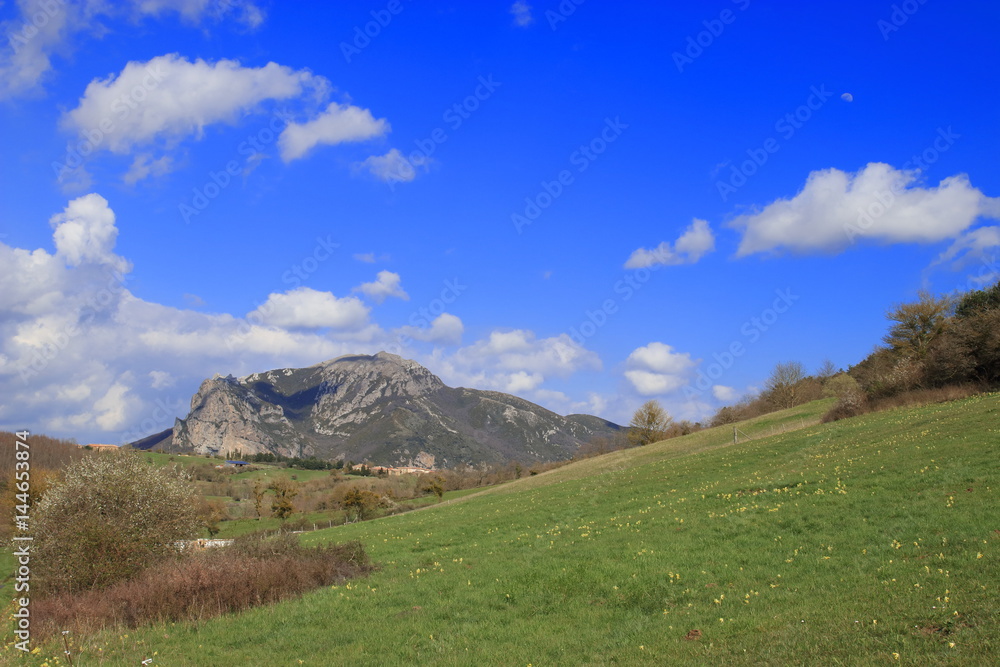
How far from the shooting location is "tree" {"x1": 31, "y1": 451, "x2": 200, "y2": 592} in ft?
63.7

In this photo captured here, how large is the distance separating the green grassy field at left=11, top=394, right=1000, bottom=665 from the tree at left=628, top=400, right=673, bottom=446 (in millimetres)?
80595

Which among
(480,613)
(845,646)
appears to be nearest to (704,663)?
(845,646)

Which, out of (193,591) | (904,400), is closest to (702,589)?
(193,591)

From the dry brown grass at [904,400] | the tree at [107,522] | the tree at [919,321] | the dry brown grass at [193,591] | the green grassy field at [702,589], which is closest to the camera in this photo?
the green grassy field at [702,589]

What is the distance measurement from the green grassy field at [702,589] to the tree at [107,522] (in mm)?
6002

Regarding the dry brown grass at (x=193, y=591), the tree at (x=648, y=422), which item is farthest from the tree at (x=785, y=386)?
the dry brown grass at (x=193, y=591)

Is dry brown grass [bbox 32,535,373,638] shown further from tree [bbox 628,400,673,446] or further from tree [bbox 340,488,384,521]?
tree [bbox 628,400,673,446]

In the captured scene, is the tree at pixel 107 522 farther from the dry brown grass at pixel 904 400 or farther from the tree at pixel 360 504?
the tree at pixel 360 504

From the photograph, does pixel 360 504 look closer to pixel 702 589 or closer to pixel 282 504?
pixel 282 504

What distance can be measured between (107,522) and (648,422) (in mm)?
94829

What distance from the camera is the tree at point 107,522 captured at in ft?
63.7

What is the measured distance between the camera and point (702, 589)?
1416 cm

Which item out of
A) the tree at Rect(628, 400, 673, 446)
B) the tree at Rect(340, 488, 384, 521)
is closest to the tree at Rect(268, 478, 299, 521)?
the tree at Rect(340, 488, 384, 521)

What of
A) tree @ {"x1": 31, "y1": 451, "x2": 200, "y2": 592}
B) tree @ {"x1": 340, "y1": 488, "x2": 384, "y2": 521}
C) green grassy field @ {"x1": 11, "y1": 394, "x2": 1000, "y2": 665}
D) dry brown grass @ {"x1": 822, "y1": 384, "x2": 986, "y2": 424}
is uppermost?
tree @ {"x1": 31, "y1": 451, "x2": 200, "y2": 592}
